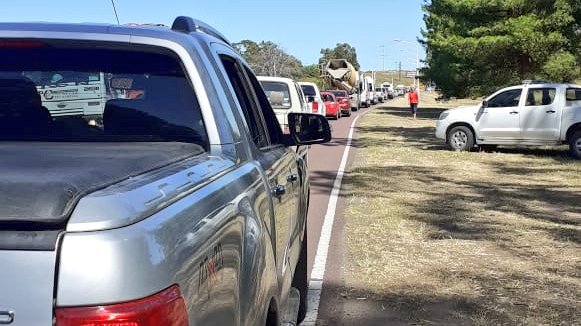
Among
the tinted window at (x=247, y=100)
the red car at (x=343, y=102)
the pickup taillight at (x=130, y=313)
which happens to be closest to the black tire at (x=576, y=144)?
the tinted window at (x=247, y=100)

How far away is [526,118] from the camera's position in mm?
16969

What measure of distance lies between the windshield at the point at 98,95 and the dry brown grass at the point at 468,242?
3.06 meters

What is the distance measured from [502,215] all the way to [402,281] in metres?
3.61

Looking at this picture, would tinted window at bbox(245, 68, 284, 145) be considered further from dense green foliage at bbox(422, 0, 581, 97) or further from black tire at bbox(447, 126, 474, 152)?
dense green foliage at bbox(422, 0, 581, 97)

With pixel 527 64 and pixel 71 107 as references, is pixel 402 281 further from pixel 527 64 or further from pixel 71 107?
pixel 527 64

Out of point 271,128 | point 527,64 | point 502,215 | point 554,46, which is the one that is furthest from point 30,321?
point 527,64

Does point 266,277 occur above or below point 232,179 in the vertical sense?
below

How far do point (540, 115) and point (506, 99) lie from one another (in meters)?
0.97

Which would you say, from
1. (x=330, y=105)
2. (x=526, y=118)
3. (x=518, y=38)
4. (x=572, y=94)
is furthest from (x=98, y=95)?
(x=330, y=105)

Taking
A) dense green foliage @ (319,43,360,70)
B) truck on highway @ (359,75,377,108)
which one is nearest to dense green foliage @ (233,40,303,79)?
truck on highway @ (359,75,377,108)

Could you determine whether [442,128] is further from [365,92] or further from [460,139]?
[365,92]

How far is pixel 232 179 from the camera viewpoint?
2.54 m

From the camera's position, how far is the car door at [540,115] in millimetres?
16703

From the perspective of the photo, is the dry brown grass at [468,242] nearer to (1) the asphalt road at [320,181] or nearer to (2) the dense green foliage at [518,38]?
(1) the asphalt road at [320,181]
